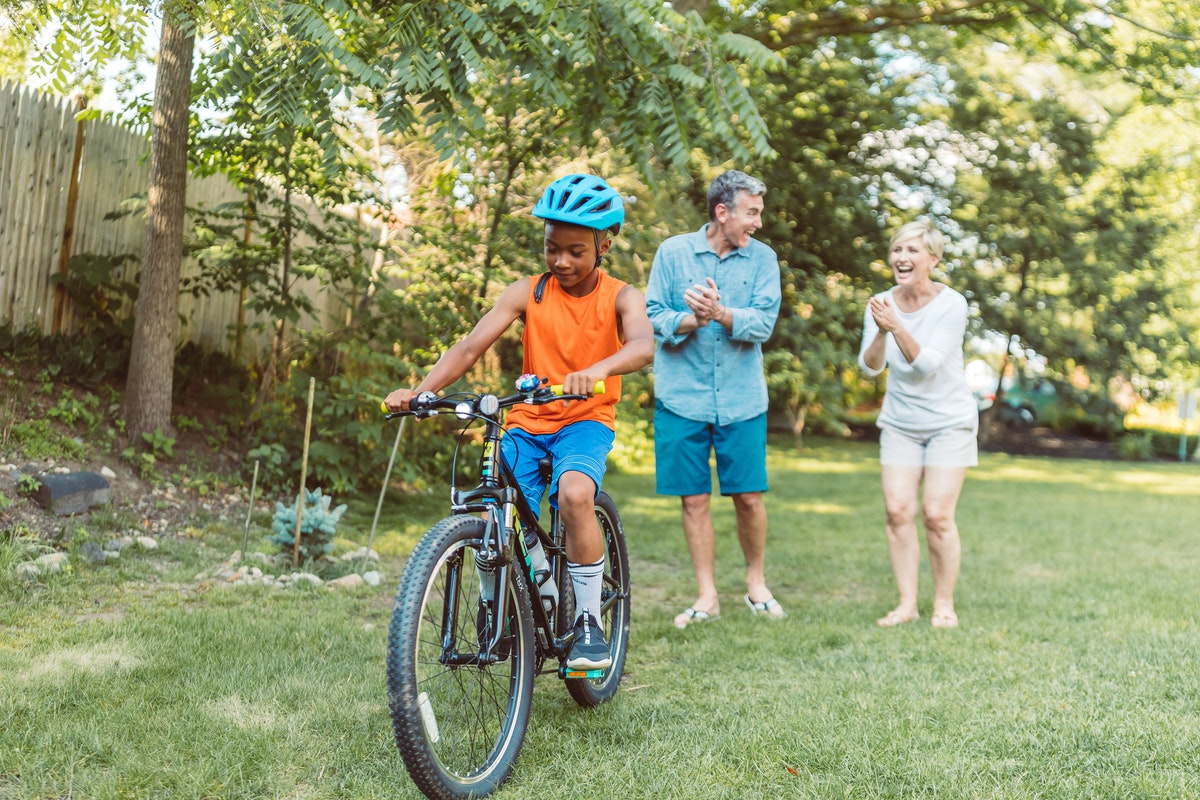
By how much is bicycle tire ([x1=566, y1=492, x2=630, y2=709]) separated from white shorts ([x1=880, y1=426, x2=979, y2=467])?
1.88 meters

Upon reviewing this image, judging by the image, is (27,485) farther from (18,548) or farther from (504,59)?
(504,59)

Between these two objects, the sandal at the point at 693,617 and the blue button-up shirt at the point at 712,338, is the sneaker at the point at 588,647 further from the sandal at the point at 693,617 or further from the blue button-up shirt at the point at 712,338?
the blue button-up shirt at the point at 712,338

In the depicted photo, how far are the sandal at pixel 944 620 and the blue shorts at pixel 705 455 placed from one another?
1.13 metres

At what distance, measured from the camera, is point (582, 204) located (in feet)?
10.9

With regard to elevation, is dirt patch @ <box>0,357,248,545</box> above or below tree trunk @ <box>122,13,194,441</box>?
below

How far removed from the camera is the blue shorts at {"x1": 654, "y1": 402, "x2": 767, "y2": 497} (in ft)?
17.5

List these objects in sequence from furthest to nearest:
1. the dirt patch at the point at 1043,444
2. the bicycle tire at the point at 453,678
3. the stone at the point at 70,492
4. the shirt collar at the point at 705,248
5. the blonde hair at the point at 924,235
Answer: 1. the dirt patch at the point at 1043,444
2. the stone at the point at 70,492
3. the shirt collar at the point at 705,248
4. the blonde hair at the point at 924,235
5. the bicycle tire at the point at 453,678

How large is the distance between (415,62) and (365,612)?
2.84 metres

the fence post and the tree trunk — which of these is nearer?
the tree trunk

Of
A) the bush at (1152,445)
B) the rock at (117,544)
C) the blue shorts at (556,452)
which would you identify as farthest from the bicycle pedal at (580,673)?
the bush at (1152,445)

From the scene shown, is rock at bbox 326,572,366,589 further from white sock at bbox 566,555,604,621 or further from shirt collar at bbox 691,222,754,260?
shirt collar at bbox 691,222,754,260

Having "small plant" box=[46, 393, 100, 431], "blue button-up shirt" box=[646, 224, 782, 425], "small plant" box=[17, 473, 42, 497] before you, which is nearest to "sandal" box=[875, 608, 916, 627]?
"blue button-up shirt" box=[646, 224, 782, 425]

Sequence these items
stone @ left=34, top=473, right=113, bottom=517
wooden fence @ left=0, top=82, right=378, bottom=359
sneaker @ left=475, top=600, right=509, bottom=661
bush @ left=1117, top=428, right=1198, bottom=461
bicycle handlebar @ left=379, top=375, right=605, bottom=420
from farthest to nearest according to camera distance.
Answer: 1. bush @ left=1117, top=428, right=1198, bottom=461
2. wooden fence @ left=0, top=82, right=378, bottom=359
3. stone @ left=34, top=473, right=113, bottom=517
4. sneaker @ left=475, top=600, right=509, bottom=661
5. bicycle handlebar @ left=379, top=375, right=605, bottom=420

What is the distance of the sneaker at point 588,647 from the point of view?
341 centimetres
